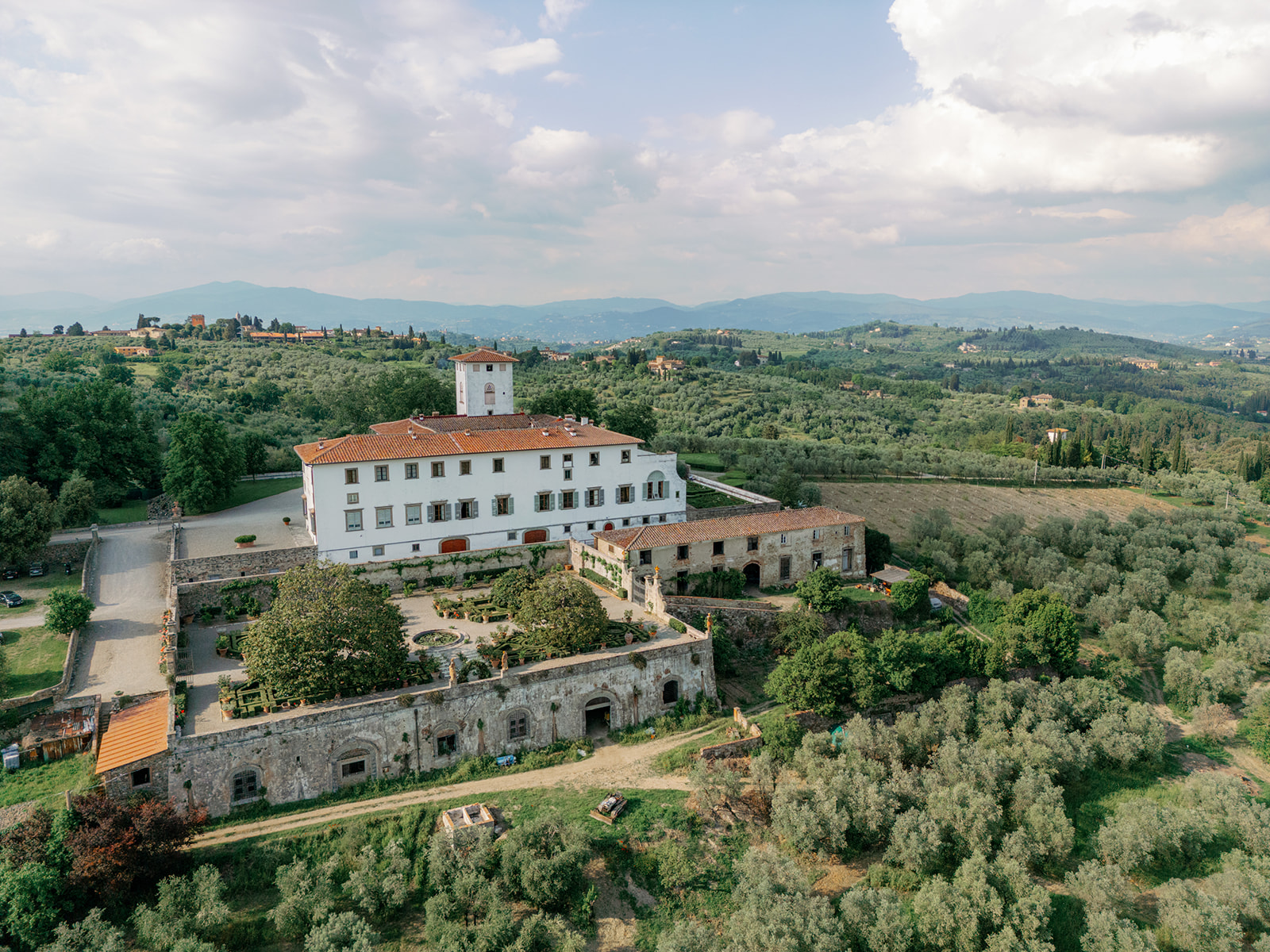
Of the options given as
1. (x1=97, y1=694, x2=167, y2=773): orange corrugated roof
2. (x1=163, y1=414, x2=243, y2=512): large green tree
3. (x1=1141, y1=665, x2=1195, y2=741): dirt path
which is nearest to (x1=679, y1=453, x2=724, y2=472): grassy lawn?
(x1=1141, y1=665, x2=1195, y2=741): dirt path

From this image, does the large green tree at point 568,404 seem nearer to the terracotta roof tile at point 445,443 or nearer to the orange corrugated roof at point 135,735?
the terracotta roof tile at point 445,443

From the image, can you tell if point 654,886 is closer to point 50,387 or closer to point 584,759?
point 584,759

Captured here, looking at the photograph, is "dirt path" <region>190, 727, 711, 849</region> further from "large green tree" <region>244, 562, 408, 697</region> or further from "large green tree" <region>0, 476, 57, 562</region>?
"large green tree" <region>0, 476, 57, 562</region>

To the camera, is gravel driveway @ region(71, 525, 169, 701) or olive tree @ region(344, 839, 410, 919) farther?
gravel driveway @ region(71, 525, 169, 701)

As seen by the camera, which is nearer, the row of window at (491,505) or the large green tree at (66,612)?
the large green tree at (66,612)

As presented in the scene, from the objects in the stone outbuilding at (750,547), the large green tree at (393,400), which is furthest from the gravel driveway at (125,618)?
the stone outbuilding at (750,547)

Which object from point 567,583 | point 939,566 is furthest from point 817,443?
point 567,583
